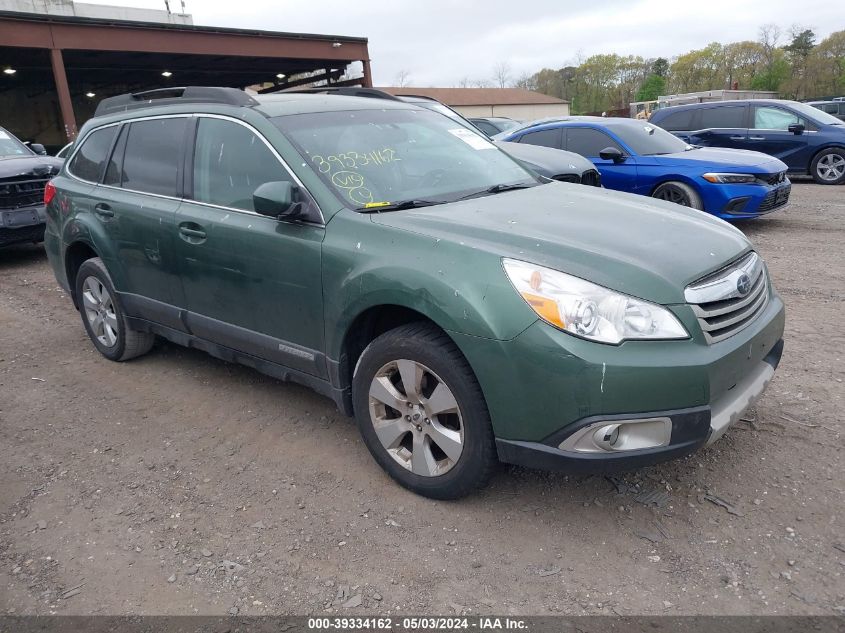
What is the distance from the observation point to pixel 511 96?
186 ft

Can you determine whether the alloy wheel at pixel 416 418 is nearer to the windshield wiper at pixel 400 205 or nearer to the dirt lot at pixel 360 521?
the dirt lot at pixel 360 521

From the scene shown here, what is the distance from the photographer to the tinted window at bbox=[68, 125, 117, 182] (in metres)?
4.57

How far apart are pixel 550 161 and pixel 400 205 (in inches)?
187

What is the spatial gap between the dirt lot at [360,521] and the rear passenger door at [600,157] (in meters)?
4.69

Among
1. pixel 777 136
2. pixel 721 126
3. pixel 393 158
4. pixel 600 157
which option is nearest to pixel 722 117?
pixel 721 126

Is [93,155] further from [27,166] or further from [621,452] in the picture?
[27,166]

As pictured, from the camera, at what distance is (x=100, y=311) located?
4.79 meters

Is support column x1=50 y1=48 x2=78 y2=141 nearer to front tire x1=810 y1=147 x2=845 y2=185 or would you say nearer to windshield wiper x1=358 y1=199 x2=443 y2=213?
windshield wiper x1=358 y1=199 x2=443 y2=213

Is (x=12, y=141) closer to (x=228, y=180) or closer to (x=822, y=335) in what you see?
(x=228, y=180)

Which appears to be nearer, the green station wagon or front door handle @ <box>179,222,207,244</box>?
the green station wagon

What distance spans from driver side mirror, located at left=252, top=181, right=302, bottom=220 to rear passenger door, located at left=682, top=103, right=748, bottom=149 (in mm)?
10955

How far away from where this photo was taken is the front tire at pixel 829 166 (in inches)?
463

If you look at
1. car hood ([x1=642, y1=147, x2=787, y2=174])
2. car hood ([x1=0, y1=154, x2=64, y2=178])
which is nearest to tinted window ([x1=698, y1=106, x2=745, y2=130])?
car hood ([x1=642, y1=147, x2=787, y2=174])

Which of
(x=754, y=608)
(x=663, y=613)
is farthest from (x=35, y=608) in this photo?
(x=754, y=608)
